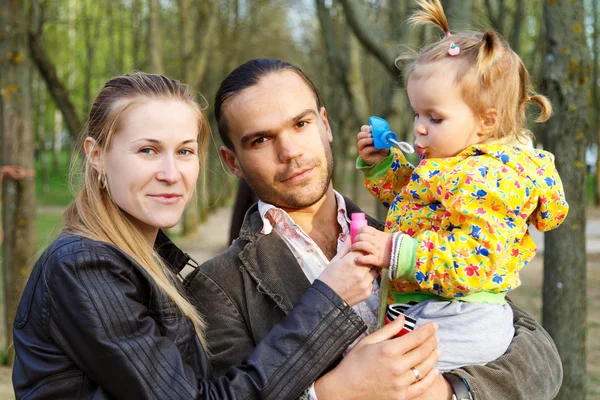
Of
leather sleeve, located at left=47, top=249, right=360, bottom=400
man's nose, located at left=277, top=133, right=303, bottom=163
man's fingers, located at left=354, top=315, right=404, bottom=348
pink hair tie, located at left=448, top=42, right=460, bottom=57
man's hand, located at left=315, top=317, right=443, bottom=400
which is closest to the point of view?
leather sleeve, located at left=47, top=249, right=360, bottom=400

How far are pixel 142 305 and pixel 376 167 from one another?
1.22m

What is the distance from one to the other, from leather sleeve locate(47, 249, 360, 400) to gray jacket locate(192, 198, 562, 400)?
380mm

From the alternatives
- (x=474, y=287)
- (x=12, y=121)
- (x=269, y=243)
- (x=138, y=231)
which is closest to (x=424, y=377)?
(x=474, y=287)

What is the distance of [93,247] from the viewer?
2219 millimetres

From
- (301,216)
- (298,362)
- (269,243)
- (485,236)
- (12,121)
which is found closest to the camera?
(298,362)

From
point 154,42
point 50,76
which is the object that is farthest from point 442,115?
point 154,42

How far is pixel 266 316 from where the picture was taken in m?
2.76

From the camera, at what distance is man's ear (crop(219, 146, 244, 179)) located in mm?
3107

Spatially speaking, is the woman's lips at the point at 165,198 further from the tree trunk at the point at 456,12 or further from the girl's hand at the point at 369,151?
the tree trunk at the point at 456,12

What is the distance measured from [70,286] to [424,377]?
112cm

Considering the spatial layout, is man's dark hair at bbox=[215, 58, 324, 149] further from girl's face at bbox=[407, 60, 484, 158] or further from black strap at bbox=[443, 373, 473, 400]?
black strap at bbox=[443, 373, 473, 400]

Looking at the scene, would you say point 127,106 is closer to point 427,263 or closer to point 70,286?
point 70,286

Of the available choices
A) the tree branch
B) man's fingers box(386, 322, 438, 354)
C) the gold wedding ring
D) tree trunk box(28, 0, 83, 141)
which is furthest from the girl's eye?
tree trunk box(28, 0, 83, 141)

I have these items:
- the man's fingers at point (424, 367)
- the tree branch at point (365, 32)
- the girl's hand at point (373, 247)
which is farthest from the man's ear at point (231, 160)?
the tree branch at point (365, 32)
